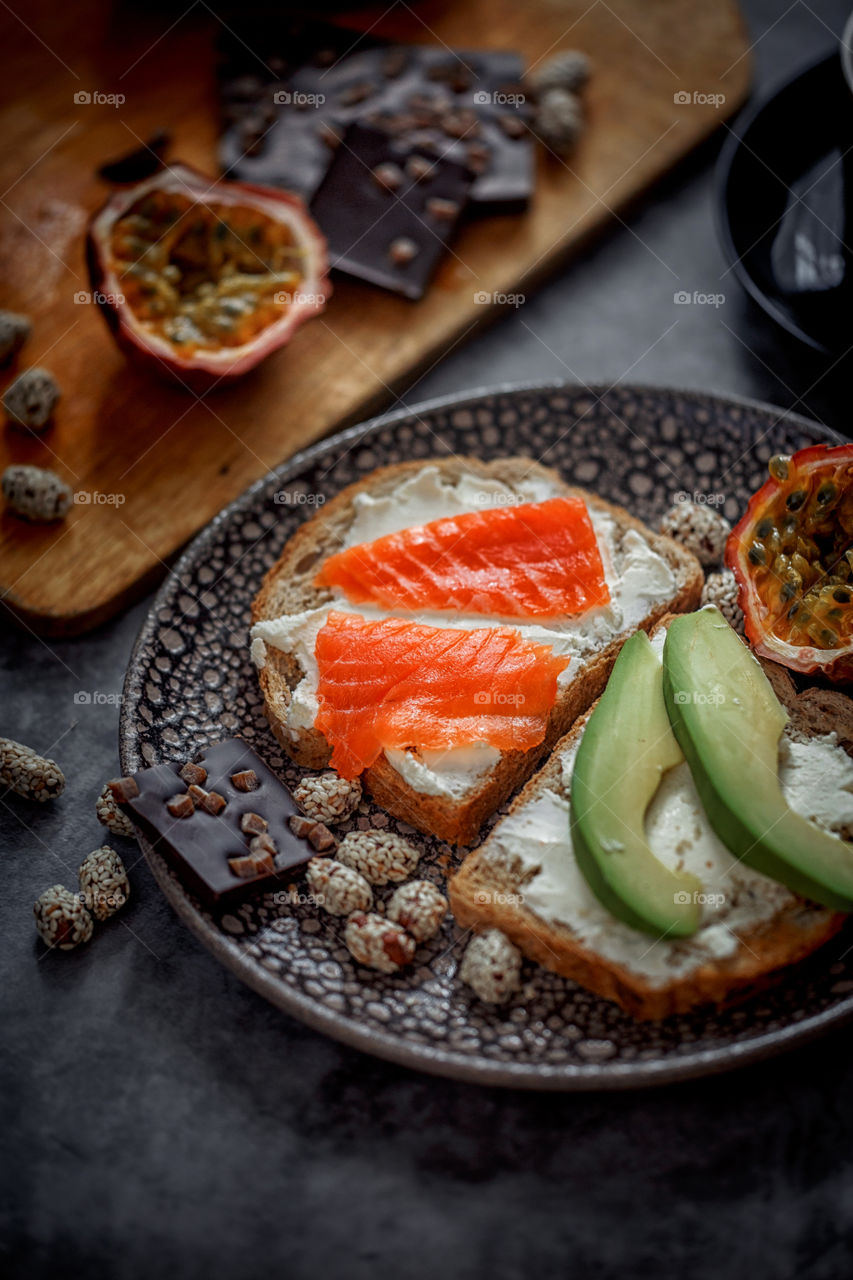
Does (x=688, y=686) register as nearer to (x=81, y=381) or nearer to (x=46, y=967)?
(x=46, y=967)

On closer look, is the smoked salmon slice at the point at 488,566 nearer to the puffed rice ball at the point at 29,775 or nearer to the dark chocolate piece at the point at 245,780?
the dark chocolate piece at the point at 245,780

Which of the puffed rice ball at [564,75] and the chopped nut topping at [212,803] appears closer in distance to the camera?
the chopped nut topping at [212,803]

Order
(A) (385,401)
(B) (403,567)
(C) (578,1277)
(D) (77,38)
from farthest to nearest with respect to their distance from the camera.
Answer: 1. (D) (77,38)
2. (A) (385,401)
3. (B) (403,567)
4. (C) (578,1277)

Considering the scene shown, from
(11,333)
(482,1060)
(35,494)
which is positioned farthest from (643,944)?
(11,333)

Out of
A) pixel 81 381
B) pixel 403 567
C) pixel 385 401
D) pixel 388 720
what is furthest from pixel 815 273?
pixel 81 381

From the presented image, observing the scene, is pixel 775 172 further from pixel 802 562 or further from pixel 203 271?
pixel 203 271

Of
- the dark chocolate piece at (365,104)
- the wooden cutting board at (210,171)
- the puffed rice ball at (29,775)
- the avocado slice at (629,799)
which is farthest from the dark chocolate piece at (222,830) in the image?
the dark chocolate piece at (365,104)
